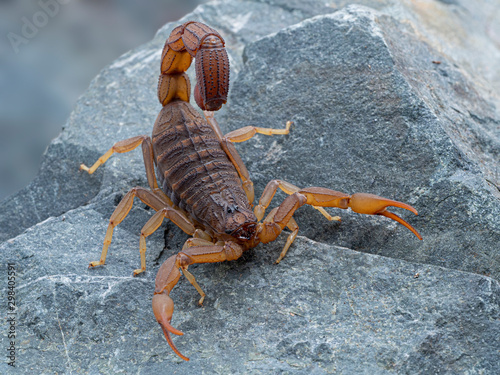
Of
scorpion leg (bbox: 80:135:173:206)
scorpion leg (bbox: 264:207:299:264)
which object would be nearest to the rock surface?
scorpion leg (bbox: 264:207:299:264)

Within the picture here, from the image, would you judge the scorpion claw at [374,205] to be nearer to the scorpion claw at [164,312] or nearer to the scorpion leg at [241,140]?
the scorpion leg at [241,140]

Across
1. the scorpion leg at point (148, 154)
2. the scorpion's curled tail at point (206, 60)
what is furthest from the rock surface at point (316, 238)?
the scorpion's curled tail at point (206, 60)

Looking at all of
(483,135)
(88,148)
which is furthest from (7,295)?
(483,135)

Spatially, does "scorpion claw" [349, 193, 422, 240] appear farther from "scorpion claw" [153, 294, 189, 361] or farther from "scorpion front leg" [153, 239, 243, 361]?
"scorpion claw" [153, 294, 189, 361]

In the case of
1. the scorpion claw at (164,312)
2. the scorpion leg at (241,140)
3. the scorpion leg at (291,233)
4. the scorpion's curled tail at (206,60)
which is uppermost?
the scorpion's curled tail at (206,60)

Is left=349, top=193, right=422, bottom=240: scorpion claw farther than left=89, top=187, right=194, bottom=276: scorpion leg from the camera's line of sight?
No

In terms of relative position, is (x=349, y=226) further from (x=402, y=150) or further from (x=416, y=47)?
(x=416, y=47)

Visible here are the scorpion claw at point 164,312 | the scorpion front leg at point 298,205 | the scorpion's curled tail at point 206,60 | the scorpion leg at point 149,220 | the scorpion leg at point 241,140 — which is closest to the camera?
the scorpion claw at point 164,312

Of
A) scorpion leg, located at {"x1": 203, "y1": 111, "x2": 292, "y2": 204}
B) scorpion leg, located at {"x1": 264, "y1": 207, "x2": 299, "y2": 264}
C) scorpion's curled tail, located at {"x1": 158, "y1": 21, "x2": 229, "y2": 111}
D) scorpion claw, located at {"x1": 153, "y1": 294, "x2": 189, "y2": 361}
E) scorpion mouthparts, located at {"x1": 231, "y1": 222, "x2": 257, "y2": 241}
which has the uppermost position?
scorpion's curled tail, located at {"x1": 158, "y1": 21, "x2": 229, "y2": 111}
